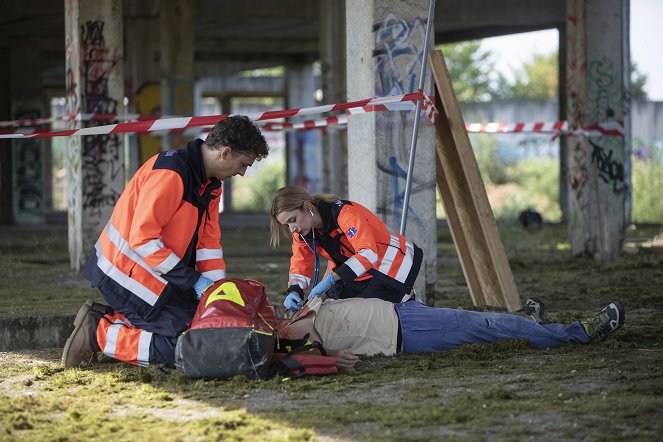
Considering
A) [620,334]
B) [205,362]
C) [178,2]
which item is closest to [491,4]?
[178,2]

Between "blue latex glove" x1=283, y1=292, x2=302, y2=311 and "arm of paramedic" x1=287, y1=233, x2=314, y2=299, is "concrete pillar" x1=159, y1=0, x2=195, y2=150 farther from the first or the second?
"blue latex glove" x1=283, y1=292, x2=302, y2=311

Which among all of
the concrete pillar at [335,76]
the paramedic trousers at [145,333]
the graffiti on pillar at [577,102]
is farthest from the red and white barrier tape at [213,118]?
the concrete pillar at [335,76]

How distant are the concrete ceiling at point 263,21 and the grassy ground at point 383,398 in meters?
14.9

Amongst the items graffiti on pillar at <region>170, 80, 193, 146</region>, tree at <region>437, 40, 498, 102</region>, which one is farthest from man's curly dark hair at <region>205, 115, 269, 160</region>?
tree at <region>437, 40, 498, 102</region>

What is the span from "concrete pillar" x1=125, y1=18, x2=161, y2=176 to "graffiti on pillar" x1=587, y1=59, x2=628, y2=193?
41.3 ft

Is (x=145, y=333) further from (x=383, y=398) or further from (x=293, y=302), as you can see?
(x=383, y=398)

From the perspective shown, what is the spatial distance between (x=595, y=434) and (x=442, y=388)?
1.25 metres

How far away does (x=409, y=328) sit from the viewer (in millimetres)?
6727

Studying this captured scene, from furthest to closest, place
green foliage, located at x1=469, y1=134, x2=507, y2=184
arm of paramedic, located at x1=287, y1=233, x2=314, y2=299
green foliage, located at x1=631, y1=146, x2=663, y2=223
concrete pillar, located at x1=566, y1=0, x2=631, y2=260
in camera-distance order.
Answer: green foliage, located at x1=469, y1=134, x2=507, y2=184
green foliage, located at x1=631, y1=146, x2=663, y2=223
concrete pillar, located at x1=566, y1=0, x2=631, y2=260
arm of paramedic, located at x1=287, y1=233, x2=314, y2=299

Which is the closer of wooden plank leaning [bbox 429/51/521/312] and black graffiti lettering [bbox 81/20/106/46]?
wooden plank leaning [bbox 429/51/521/312]

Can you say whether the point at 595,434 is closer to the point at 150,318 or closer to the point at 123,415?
the point at 123,415

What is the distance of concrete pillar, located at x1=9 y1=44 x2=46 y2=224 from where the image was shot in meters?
25.7

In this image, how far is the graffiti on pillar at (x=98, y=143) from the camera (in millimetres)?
12516

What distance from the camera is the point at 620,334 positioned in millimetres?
A: 7270
